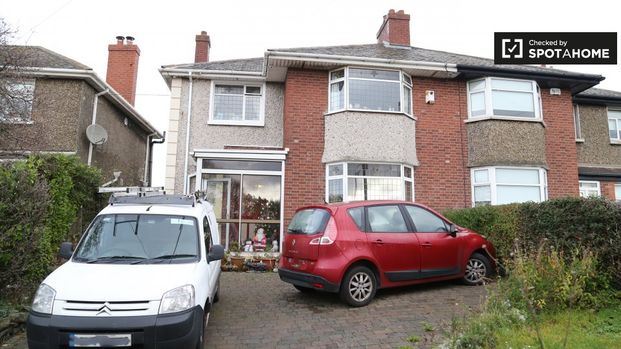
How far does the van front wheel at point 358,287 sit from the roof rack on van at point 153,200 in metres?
2.49

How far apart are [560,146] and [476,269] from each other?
7.59m

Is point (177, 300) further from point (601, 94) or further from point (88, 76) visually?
point (601, 94)

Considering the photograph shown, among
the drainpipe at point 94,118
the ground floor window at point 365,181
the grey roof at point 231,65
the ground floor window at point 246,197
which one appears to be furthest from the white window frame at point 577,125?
the drainpipe at point 94,118

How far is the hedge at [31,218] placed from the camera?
4934mm

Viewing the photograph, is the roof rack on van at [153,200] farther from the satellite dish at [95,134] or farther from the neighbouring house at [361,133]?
the satellite dish at [95,134]

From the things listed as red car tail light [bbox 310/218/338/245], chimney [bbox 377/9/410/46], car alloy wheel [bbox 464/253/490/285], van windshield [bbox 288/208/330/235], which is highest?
chimney [bbox 377/9/410/46]

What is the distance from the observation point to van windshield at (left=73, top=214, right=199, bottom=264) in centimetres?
448

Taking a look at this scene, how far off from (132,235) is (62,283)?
1073 millimetres

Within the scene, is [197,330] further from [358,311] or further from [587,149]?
[587,149]

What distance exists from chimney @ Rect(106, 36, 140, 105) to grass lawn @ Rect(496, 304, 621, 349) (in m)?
15.6

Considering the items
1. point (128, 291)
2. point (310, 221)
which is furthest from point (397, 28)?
point (128, 291)

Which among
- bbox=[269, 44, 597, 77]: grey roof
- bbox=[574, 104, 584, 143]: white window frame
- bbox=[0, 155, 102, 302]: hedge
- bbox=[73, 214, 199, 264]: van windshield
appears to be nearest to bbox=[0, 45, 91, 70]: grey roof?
bbox=[0, 155, 102, 302]: hedge

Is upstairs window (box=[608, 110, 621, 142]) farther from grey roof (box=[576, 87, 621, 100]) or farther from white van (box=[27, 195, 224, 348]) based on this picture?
white van (box=[27, 195, 224, 348])

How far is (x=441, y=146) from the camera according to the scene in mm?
11898
